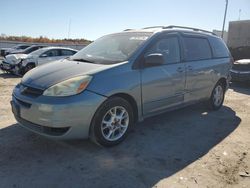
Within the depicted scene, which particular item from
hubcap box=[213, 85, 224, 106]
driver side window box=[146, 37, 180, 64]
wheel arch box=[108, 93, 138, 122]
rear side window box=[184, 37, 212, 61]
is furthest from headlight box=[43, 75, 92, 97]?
hubcap box=[213, 85, 224, 106]

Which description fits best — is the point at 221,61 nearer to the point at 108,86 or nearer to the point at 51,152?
the point at 108,86

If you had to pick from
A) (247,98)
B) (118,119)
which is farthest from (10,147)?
(247,98)

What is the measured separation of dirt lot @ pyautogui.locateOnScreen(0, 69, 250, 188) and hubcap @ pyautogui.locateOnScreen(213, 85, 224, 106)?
127 centimetres

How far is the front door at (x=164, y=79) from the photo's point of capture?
16.0 ft

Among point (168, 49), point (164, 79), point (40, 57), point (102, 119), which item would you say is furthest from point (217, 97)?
point (40, 57)

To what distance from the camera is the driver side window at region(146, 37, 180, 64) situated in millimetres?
5133

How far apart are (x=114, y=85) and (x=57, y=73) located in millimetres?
861

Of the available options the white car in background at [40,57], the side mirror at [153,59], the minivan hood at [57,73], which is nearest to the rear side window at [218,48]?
the side mirror at [153,59]

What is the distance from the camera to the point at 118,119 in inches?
180

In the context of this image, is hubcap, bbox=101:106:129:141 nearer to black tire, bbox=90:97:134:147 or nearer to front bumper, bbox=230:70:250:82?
black tire, bbox=90:97:134:147

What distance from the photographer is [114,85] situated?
169 inches

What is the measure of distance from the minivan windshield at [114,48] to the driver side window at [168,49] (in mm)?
231

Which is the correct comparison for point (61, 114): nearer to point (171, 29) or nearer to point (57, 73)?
point (57, 73)

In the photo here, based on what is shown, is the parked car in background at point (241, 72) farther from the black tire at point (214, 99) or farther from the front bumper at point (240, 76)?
the black tire at point (214, 99)
